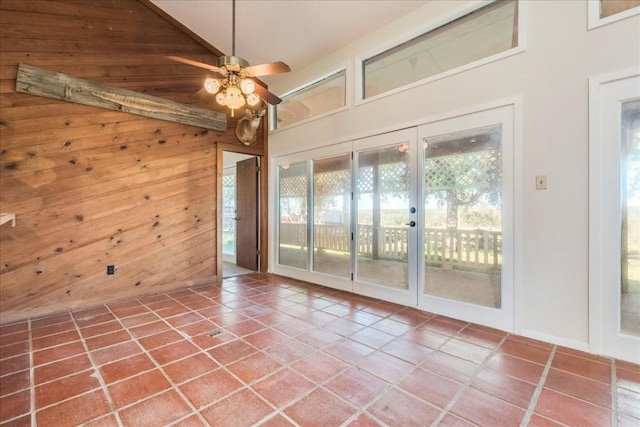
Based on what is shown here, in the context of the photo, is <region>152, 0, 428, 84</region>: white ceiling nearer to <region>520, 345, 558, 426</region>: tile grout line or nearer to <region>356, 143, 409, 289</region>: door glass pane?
<region>356, 143, 409, 289</region>: door glass pane

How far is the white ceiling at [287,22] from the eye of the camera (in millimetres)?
3424

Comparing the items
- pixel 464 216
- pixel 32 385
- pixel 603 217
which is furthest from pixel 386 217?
pixel 32 385

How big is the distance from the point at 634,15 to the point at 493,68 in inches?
35.3

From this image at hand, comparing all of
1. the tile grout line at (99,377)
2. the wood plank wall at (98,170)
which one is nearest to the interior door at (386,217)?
the wood plank wall at (98,170)

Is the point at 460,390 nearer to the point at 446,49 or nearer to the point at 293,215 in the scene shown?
the point at 446,49

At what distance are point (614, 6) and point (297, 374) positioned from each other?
3562 millimetres

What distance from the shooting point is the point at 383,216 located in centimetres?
365

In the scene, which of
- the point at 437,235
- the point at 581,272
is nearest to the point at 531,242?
the point at 581,272

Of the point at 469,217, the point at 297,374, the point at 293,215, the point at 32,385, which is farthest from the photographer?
the point at 293,215

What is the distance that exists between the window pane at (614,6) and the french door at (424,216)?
2.94 feet

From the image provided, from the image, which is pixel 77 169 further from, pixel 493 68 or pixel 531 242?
pixel 531 242

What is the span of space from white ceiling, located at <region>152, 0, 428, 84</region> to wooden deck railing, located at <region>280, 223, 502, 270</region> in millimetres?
2521

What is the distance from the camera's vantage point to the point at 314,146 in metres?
4.39

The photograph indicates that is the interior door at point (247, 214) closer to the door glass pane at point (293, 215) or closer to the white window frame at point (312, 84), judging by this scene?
the door glass pane at point (293, 215)
